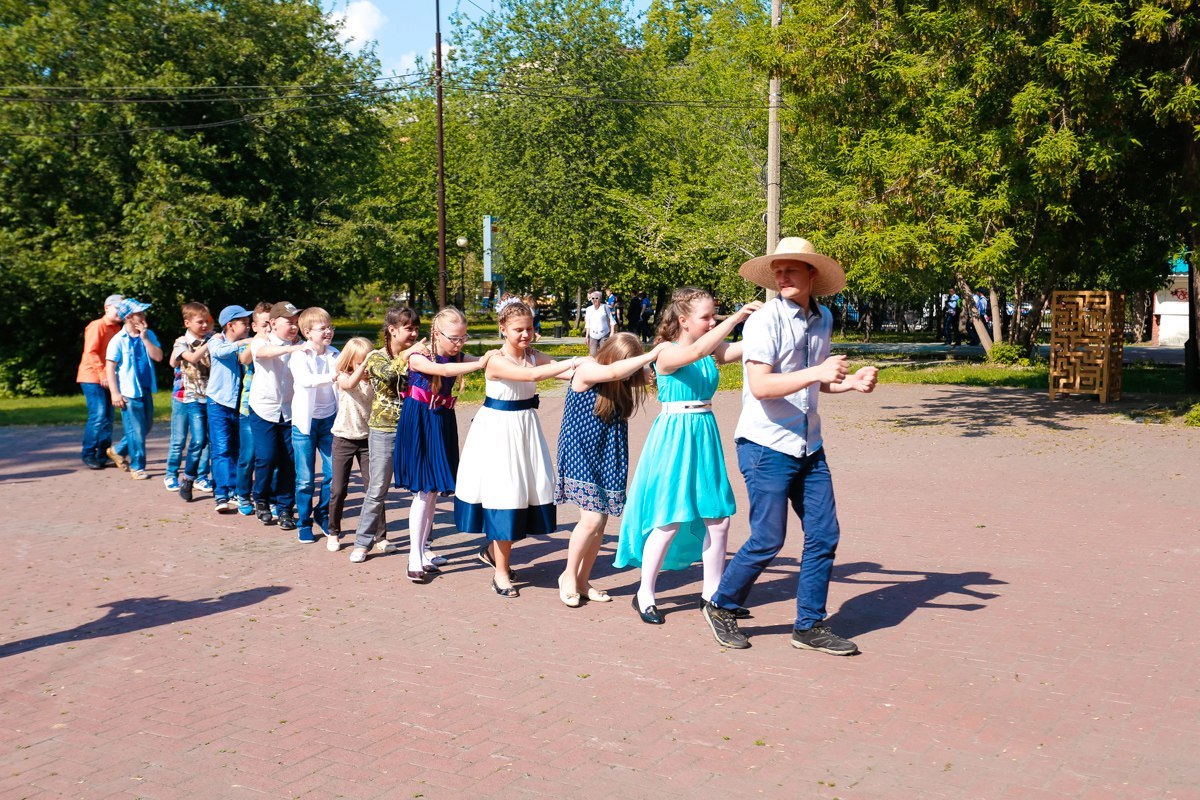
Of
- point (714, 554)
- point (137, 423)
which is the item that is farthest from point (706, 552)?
point (137, 423)

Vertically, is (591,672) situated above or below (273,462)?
below

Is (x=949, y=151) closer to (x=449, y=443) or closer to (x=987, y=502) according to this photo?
(x=987, y=502)

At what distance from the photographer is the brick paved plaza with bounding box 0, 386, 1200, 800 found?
422 centimetres

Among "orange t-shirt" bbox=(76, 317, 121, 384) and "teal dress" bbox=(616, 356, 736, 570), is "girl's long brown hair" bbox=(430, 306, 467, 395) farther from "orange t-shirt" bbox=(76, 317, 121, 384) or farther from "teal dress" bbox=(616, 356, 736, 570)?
"orange t-shirt" bbox=(76, 317, 121, 384)

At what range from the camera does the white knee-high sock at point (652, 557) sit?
606 cm

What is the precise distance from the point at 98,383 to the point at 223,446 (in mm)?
3279

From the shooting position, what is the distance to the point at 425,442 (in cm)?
724

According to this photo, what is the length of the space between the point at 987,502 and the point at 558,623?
201 inches

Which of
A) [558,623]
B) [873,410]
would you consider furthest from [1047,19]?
[558,623]

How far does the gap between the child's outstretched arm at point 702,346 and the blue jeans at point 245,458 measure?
4.46 metres

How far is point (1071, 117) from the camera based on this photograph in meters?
14.8

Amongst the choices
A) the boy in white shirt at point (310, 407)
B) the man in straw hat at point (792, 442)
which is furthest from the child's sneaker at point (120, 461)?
the man in straw hat at point (792, 442)

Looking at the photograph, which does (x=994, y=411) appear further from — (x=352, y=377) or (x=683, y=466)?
(x=683, y=466)

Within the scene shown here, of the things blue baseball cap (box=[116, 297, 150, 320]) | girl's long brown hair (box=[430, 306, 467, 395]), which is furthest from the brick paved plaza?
blue baseball cap (box=[116, 297, 150, 320])
